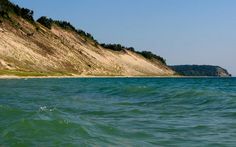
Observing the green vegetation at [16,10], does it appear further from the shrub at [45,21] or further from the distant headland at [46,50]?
the shrub at [45,21]

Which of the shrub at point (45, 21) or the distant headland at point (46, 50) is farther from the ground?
the shrub at point (45, 21)

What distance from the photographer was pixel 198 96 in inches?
1453

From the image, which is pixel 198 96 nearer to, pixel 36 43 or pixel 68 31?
pixel 36 43

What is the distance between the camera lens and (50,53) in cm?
14725

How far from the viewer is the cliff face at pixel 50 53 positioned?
123 m

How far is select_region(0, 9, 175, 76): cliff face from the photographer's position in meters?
123

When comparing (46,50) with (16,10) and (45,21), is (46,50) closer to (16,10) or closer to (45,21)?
(16,10)

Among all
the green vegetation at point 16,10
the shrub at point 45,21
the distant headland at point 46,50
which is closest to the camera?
the distant headland at point 46,50

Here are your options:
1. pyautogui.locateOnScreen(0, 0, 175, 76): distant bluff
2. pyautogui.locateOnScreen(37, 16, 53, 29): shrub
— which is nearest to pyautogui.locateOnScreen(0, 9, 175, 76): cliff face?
pyautogui.locateOnScreen(0, 0, 175, 76): distant bluff

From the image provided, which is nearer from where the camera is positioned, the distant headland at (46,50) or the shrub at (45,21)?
the distant headland at (46,50)

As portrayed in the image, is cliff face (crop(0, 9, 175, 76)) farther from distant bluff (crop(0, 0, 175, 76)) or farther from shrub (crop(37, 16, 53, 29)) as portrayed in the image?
shrub (crop(37, 16, 53, 29))

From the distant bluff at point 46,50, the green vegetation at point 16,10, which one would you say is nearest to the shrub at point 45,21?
the distant bluff at point 46,50

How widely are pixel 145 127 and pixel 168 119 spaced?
3264 millimetres

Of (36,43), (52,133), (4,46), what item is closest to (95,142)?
(52,133)
